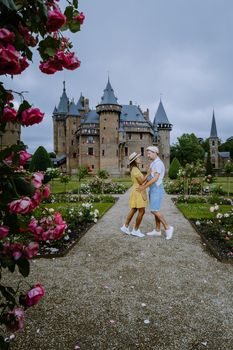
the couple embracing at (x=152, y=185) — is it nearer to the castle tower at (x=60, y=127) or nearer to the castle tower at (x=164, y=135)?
the castle tower at (x=164, y=135)

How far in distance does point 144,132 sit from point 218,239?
50.3 meters

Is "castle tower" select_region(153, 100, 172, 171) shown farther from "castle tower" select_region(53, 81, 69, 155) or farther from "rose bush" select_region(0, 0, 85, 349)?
"rose bush" select_region(0, 0, 85, 349)

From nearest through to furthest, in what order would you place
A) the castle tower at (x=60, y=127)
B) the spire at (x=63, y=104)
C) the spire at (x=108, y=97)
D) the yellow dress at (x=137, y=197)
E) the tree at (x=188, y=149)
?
1. the yellow dress at (x=137, y=197)
2. the spire at (x=108, y=97)
3. the castle tower at (x=60, y=127)
4. the spire at (x=63, y=104)
5. the tree at (x=188, y=149)

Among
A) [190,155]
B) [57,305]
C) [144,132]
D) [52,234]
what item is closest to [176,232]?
[57,305]

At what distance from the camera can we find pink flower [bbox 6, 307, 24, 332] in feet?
5.93

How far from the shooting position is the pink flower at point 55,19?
1.56 m

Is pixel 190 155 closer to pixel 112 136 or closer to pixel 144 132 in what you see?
pixel 144 132

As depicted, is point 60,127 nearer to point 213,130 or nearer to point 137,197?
point 213,130

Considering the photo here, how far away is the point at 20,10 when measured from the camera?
1.63 meters

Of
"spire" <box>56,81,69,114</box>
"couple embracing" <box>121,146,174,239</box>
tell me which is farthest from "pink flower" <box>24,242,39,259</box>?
"spire" <box>56,81,69,114</box>

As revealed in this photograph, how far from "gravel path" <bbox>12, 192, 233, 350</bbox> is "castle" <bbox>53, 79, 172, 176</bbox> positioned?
45.3 metres

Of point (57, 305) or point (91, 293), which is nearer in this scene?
point (57, 305)

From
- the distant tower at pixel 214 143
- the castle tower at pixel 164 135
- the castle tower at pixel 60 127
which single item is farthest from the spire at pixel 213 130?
the castle tower at pixel 60 127

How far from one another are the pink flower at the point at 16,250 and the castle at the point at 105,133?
49.8 metres
